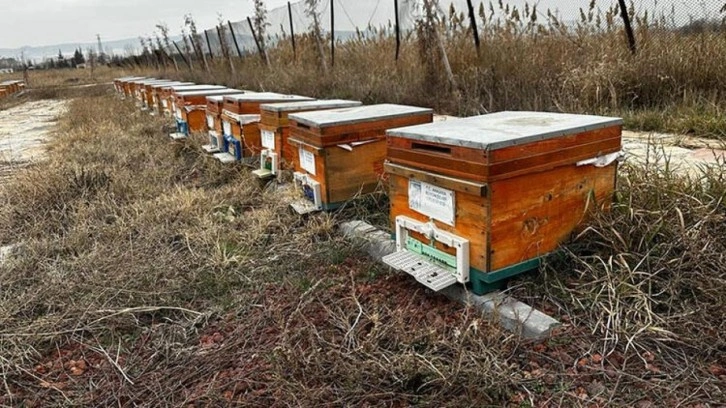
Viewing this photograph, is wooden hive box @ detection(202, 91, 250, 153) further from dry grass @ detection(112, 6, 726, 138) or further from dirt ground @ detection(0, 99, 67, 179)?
dry grass @ detection(112, 6, 726, 138)

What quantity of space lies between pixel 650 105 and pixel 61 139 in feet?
26.3

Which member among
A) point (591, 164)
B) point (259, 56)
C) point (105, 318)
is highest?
point (259, 56)

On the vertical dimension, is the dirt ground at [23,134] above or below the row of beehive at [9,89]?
below

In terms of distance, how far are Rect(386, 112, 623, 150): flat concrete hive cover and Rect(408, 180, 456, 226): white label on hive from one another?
0.68 feet

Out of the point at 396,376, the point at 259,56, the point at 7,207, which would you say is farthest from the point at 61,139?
the point at 396,376

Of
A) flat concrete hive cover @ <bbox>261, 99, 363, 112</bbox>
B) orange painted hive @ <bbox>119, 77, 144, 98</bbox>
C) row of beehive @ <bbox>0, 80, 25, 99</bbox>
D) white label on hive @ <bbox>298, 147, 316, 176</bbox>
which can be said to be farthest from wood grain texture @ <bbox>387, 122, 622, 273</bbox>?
row of beehive @ <bbox>0, 80, 25, 99</bbox>

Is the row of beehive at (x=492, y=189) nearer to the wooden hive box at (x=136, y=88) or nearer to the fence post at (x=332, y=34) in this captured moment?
the fence post at (x=332, y=34)

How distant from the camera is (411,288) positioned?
2.51 metres

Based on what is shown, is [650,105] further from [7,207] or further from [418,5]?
[7,207]

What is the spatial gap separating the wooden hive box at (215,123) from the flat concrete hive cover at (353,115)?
2103 mm

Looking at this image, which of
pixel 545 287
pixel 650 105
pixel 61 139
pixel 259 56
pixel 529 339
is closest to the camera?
pixel 529 339

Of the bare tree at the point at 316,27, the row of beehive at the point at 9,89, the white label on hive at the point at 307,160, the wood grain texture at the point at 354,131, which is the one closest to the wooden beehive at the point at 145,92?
the bare tree at the point at 316,27

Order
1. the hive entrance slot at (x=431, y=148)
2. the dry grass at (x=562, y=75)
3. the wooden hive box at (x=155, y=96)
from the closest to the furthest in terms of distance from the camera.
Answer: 1. the hive entrance slot at (x=431, y=148)
2. the dry grass at (x=562, y=75)
3. the wooden hive box at (x=155, y=96)

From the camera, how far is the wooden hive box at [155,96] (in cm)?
1006
